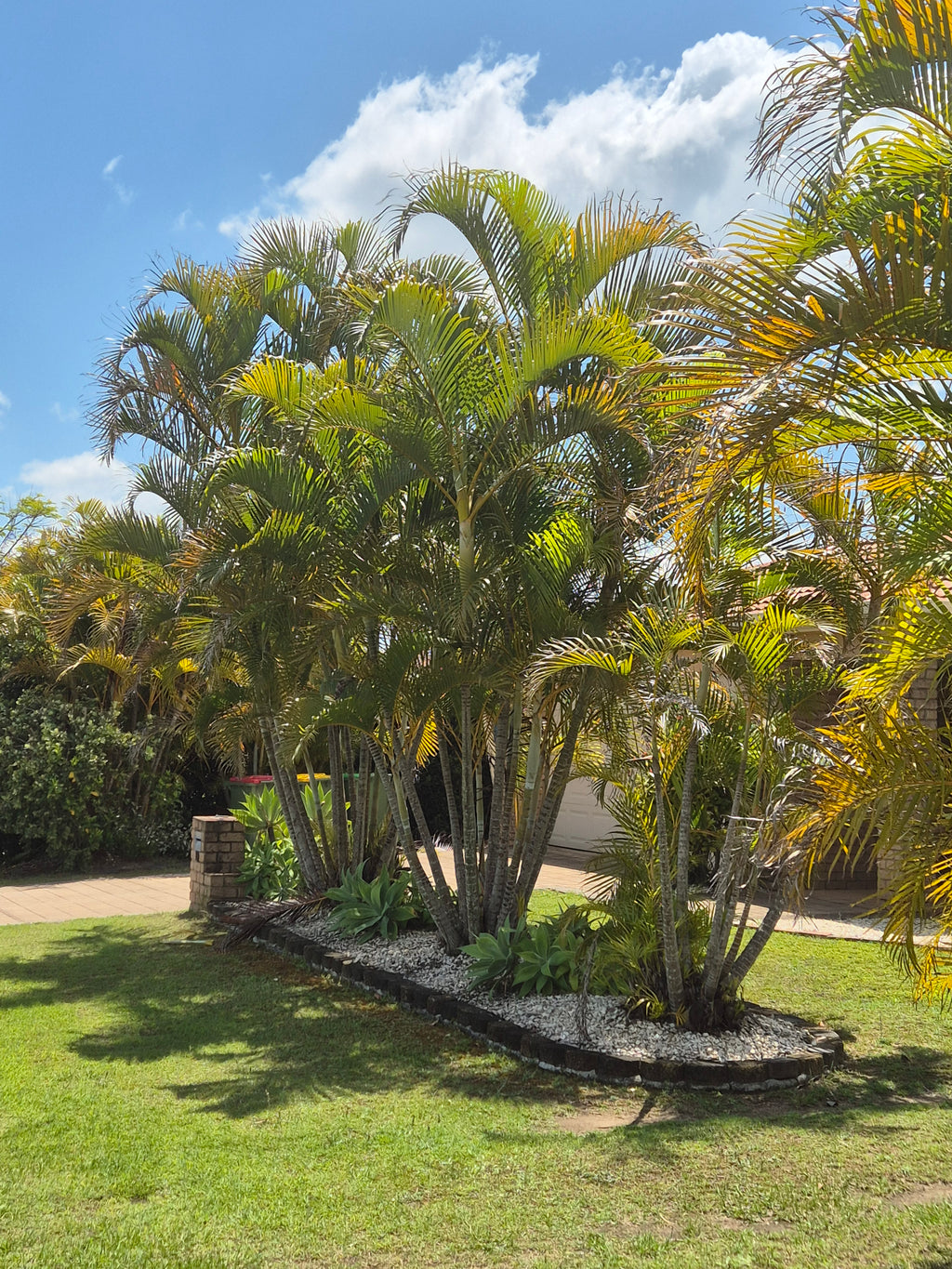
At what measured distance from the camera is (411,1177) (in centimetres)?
418

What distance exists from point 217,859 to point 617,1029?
5621 millimetres

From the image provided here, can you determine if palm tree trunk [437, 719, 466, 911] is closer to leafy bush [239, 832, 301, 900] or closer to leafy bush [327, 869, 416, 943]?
leafy bush [327, 869, 416, 943]

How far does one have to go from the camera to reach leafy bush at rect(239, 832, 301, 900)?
1025 centimetres

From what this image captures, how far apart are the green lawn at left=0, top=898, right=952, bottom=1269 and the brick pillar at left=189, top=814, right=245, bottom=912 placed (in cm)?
338

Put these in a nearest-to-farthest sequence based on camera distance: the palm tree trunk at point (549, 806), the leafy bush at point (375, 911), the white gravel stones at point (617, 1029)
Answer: the white gravel stones at point (617, 1029) → the palm tree trunk at point (549, 806) → the leafy bush at point (375, 911)

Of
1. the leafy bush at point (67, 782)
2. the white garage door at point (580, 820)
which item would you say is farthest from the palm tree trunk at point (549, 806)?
the white garage door at point (580, 820)

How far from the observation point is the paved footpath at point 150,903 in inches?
399

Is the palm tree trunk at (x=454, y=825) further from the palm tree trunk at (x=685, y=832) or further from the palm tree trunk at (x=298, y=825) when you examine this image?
the palm tree trunk at (x=298, y=825)

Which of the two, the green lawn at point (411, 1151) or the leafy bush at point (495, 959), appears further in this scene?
the leafy bush at point (495, 959)

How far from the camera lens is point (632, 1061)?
18.3ft

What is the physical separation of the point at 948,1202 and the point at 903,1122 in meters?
1.01

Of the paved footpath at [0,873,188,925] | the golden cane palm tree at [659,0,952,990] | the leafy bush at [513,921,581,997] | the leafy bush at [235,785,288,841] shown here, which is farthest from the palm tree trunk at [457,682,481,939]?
the paved footpath at [0,873,188,925]

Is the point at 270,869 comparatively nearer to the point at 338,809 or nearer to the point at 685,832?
the point at 338,809

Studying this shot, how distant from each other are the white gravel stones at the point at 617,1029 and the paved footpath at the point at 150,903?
2.54 m
